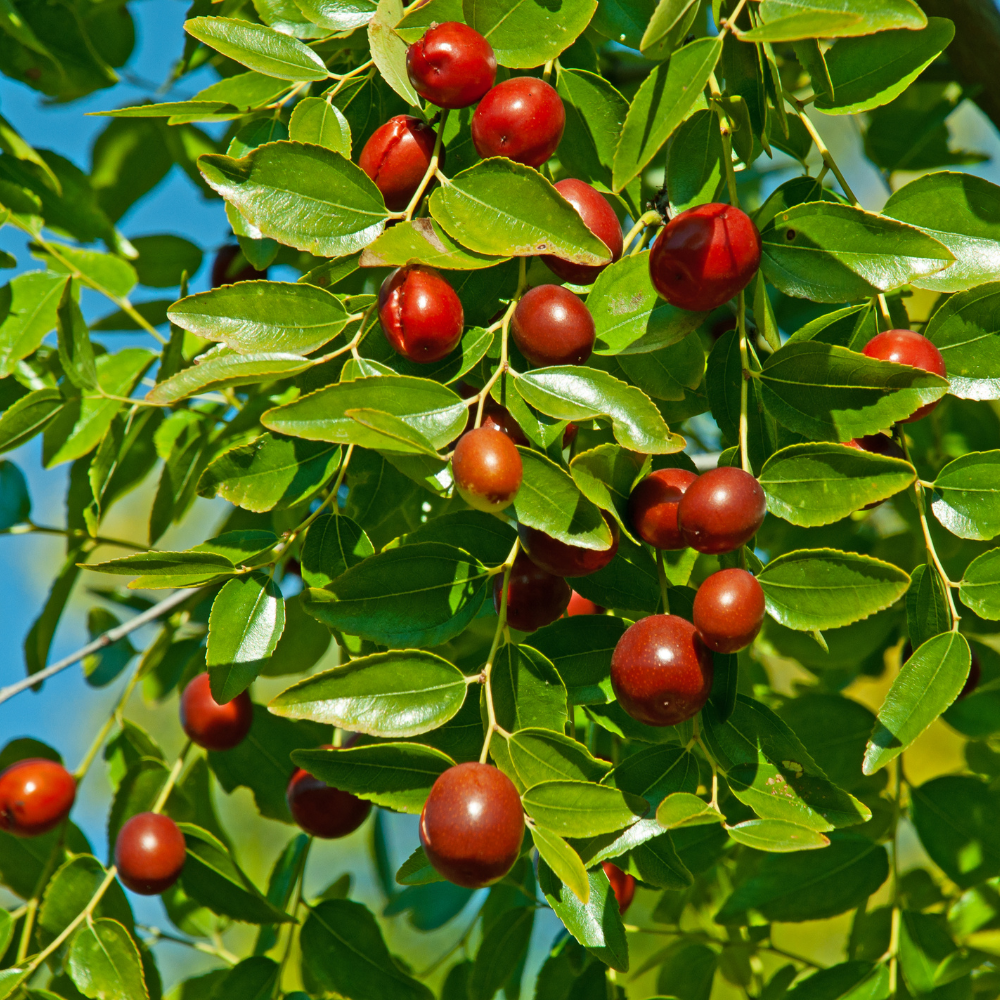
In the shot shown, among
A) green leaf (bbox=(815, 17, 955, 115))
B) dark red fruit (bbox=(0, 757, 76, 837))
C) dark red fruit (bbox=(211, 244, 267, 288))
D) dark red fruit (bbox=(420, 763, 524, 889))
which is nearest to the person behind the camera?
dark red fruit (bbox=(420, 763, 524, 889))

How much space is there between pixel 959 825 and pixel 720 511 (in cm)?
107

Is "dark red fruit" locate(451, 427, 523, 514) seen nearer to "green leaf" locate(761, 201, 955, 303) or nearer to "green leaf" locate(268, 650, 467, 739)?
"green leaf" locate(268, 650, 467, 739)

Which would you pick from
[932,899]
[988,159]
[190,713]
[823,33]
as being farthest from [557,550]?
[988,159]

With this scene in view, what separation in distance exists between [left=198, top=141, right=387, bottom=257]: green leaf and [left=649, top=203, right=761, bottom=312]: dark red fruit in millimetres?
308

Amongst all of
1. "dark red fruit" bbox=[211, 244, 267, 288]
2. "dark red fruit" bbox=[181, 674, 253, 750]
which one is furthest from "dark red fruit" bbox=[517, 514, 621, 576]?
"dark red fruit" bbox=[211, 244, 267, 288]

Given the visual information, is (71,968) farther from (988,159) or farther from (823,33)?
(988,159)

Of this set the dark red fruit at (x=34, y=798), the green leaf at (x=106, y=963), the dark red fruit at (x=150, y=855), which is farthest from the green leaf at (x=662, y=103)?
the dark red fruit at (x=34, y=798)

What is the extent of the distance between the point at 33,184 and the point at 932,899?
6.87ft

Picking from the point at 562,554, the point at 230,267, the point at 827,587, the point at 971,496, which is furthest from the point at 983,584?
the point at 230,267

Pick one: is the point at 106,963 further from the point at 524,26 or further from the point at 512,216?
the point at 524,26

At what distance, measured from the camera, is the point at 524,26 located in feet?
3.77

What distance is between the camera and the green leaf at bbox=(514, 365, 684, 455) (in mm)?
947

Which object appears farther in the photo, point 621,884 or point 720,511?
point 621,884

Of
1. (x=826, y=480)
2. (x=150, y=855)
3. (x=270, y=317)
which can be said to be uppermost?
(x=270, y=317)
